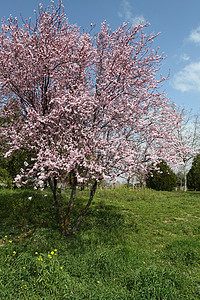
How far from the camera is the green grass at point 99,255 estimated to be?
4.27m

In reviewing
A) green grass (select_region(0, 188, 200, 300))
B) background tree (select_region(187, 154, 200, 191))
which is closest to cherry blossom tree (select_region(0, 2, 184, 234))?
green grass (select_region(0, 188, 200, 300))

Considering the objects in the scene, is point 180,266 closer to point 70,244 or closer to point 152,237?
point 152,237

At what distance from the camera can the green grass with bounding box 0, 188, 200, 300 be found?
4.27 metres

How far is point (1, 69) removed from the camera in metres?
7.09

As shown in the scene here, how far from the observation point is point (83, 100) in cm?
656

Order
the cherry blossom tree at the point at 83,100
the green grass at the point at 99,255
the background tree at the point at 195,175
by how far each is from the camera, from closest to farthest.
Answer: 1. the green grass at the point at 99,255
2. the cherry blossom tree at the point at 83,100
3. the background tree at the point at 195,175

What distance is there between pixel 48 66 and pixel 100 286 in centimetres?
640

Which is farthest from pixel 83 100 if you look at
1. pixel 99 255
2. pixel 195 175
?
pixel 195 175

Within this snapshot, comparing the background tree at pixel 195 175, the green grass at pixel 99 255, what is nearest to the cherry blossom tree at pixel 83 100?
the green grass at pixel 99 255

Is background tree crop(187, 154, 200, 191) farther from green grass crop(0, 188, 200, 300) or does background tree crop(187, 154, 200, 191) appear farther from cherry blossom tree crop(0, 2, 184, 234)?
cherry blossom tree crop(0, 2, 184, 234)

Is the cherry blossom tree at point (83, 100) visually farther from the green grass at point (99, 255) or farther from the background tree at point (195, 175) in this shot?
the background tree at point (195, 175)

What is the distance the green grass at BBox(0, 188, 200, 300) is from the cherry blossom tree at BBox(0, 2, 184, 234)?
1.31m

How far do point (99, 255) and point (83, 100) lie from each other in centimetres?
437

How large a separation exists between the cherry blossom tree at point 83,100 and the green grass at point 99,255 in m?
1.31
